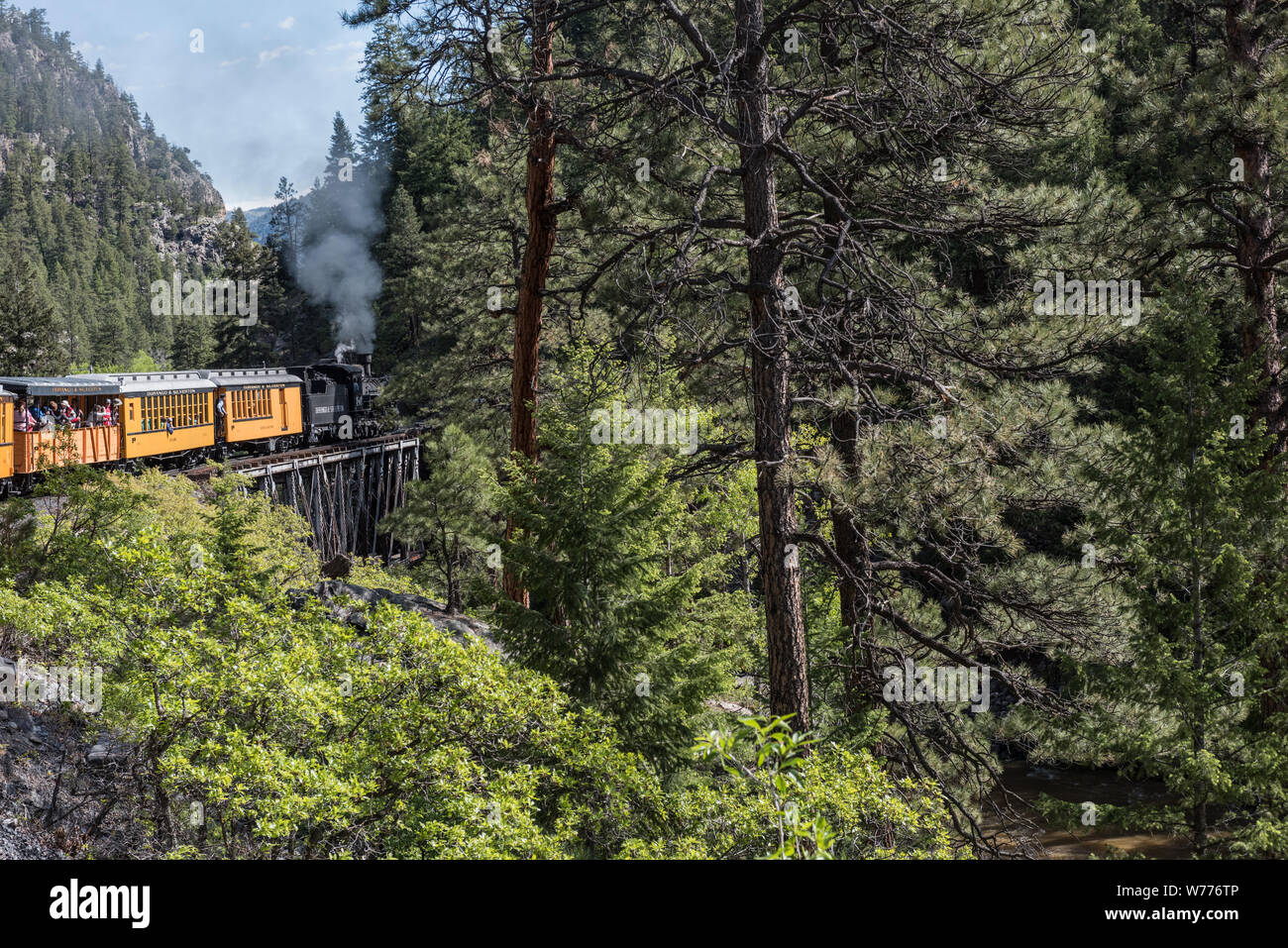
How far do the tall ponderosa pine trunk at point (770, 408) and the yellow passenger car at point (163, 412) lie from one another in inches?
714

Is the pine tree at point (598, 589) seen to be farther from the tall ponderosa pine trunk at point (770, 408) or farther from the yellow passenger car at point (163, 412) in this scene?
the yellow passenger car at point (163, 412)

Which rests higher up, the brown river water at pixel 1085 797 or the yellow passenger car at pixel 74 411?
the yellow passenger car at pixel 74 411

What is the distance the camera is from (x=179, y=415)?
23.9m

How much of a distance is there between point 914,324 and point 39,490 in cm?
1068

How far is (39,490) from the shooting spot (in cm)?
1138

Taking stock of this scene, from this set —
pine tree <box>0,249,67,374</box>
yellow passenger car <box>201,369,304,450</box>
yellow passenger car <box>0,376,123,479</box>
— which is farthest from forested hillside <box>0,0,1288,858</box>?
pine tree <box>0,249,67,374</box>

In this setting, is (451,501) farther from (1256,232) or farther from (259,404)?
(1256,232)

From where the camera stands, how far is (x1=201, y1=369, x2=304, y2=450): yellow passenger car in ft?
86.4

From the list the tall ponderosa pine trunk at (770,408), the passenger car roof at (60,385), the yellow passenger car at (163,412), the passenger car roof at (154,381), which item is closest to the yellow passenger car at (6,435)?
the passenger car roof at (60,385)

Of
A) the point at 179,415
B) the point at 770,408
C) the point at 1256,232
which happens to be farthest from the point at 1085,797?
the point at 179,415

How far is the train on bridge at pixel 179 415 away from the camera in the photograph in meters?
17.7

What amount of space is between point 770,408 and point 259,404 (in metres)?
25.3
